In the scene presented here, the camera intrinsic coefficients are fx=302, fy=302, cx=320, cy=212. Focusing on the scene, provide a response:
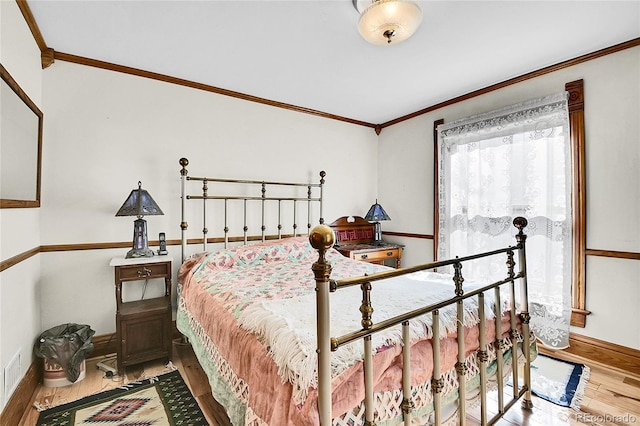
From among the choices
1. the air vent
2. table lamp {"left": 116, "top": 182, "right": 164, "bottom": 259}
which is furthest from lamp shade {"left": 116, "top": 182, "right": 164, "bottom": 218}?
the air vent

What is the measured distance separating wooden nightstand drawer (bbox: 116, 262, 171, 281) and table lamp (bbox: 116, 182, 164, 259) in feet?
0.36

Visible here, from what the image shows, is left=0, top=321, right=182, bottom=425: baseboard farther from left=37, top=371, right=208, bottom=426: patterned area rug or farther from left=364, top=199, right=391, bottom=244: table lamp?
left=364, top=199, right=391, bottom=244: table lamp

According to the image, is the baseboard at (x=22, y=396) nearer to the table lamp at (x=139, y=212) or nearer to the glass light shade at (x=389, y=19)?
the table lamp at (x=139, y=212)

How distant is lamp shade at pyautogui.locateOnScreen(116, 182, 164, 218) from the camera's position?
234cm

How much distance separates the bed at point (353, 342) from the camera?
0.98 m

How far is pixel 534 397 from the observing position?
1932mm

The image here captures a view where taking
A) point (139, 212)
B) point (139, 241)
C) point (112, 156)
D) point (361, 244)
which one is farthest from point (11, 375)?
point (361, 244)

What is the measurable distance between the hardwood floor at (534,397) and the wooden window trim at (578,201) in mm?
450

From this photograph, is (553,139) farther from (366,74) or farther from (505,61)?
(366,74)

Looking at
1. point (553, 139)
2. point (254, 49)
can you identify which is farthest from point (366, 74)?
point (553, 139)

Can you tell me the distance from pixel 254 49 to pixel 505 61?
2.05 meters

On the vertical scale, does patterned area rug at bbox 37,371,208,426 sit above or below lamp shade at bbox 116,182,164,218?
below

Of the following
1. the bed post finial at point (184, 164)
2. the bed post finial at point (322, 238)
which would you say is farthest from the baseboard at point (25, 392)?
the bed post finial at point (322, 238)

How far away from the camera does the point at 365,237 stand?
13.7 ft
